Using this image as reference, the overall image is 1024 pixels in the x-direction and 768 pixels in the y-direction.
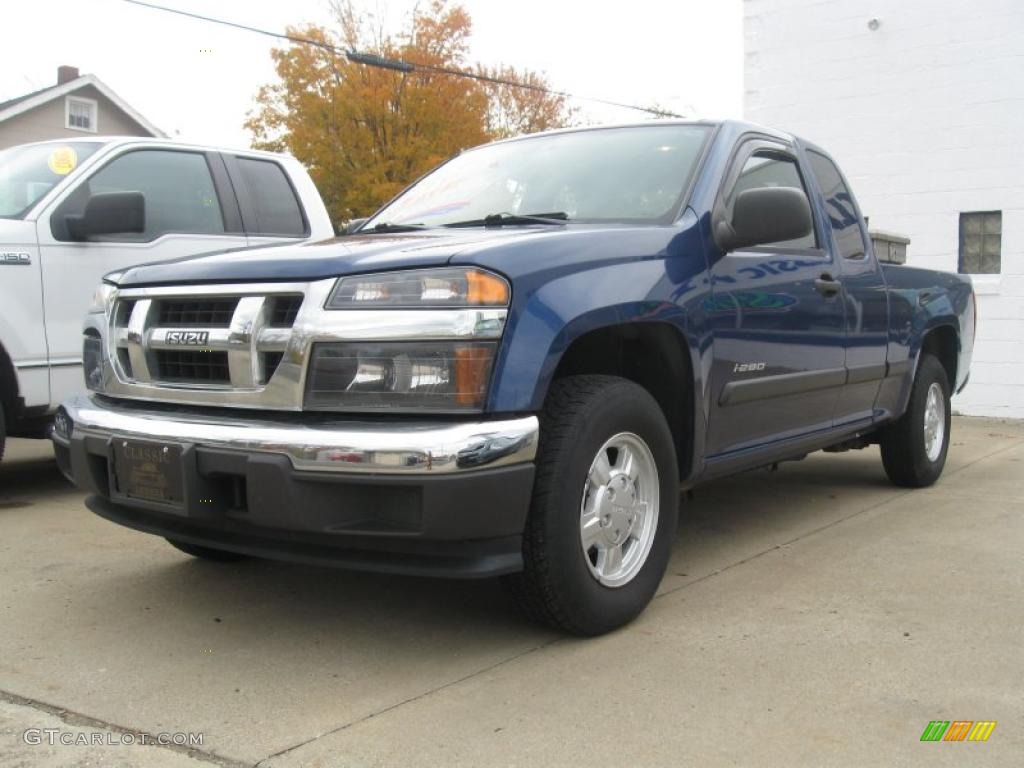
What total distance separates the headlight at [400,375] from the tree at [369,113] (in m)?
22.2

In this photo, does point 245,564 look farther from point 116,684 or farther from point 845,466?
point 845,466

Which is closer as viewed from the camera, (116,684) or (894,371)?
(116,684)

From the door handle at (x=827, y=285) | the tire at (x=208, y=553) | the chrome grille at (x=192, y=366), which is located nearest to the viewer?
the chrome grille at (x=192, y=366)

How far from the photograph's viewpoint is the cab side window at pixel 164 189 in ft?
19.4

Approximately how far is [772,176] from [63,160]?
3.93 m

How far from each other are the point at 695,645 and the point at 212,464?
1592 mm

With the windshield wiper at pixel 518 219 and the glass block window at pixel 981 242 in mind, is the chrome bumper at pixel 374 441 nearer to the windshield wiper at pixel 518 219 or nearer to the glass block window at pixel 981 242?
the windshield wiper at pixel 518 219

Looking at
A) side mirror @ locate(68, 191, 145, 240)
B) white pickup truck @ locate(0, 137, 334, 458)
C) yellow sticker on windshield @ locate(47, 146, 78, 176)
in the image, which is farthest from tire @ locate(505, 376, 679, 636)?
yellow sticker on windshield @ locate(47, 146, 78, 176)

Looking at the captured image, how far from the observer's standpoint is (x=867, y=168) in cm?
1130

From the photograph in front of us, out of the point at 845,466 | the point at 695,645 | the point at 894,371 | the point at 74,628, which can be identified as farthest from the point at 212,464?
the point at 845,466

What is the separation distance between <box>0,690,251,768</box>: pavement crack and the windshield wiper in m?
2.13

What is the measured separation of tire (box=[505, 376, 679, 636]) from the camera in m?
3.07

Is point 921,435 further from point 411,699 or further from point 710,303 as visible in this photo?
point 411,699

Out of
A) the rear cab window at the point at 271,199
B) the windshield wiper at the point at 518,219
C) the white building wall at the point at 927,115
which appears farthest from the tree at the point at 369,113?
the windshield wiper at the point at 518,219
